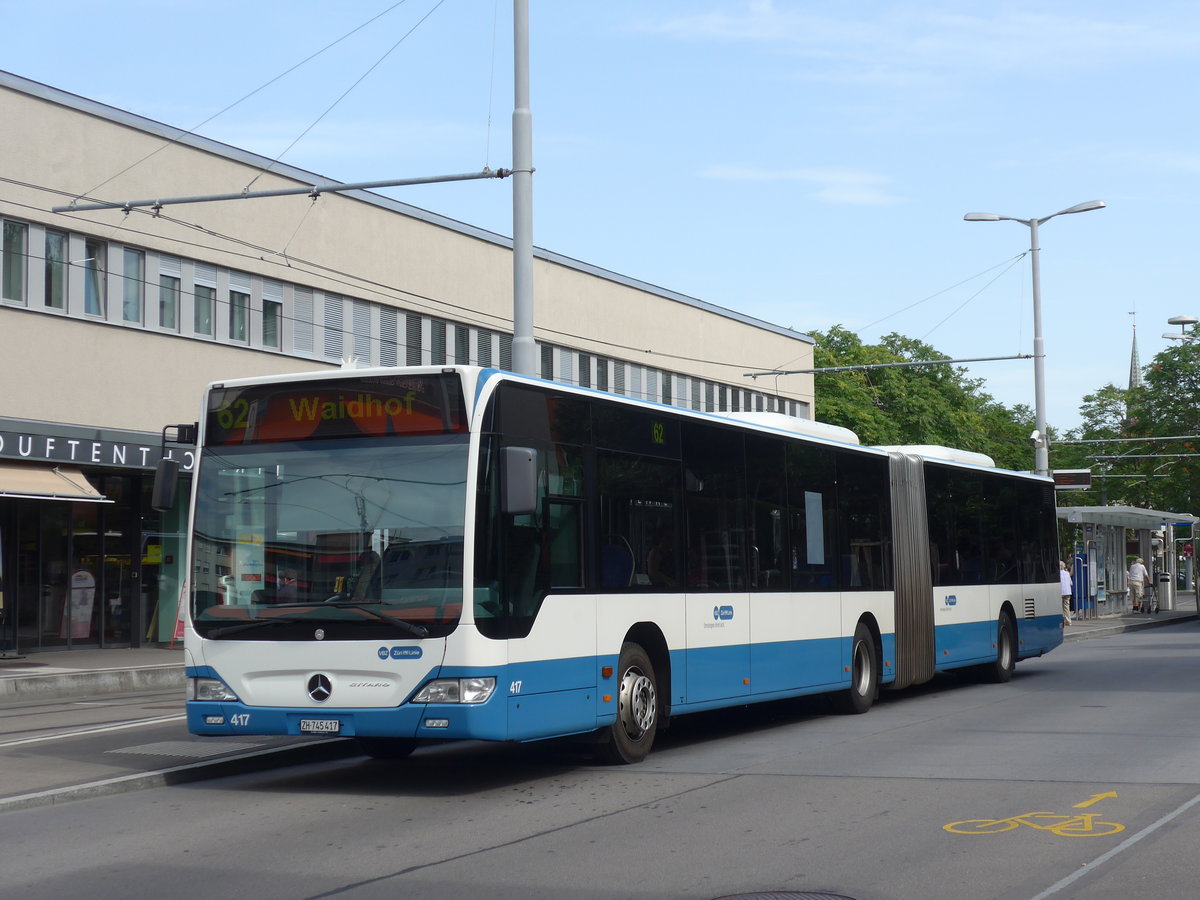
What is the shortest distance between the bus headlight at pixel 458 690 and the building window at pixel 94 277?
18.5m

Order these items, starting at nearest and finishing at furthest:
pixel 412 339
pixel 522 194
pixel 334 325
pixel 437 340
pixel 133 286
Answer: pixel 522 194, pixel 133 286, pixel 334 325, pixel 412 339, pixel 437 340

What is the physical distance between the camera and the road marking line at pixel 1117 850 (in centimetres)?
717

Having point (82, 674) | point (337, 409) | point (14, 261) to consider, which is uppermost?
point (14, 261)

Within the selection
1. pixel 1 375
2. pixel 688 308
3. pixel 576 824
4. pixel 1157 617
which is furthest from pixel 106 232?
pixel 1157 617

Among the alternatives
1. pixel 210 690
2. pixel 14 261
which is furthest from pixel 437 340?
pixel 210 690

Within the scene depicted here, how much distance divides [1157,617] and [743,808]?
39.8m

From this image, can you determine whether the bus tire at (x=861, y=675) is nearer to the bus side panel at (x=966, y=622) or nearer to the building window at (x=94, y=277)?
the bus side panel at (x=966, y=622)

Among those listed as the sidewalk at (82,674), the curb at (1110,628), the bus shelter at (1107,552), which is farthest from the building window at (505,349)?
the bus shelter at (1107,552)

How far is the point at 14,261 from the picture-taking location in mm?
25219

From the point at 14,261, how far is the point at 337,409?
54.4ft

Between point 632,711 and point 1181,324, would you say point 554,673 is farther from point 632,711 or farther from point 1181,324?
point 1181,324

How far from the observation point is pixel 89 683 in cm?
2094

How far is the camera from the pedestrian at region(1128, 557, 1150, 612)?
1941 inches

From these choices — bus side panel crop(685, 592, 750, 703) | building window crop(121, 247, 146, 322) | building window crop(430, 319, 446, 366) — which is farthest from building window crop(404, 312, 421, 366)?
bus side panel crop(685, 592, 750, 703)
